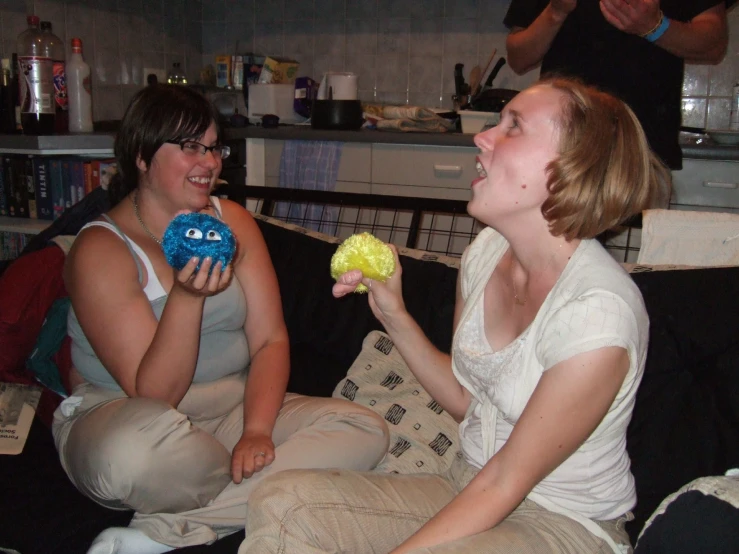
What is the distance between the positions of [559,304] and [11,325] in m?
1.29

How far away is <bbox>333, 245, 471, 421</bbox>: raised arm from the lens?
128 centimetres

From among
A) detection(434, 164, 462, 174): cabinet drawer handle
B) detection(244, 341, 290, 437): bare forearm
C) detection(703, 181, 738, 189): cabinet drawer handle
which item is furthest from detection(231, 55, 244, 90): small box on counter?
detection(244, 341, 290, 437): bare forearm

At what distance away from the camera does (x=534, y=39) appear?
2.22m

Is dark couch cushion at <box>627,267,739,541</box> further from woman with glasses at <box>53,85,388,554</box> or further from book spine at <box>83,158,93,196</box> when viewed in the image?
book spine at <box>83,158,93,196</box>

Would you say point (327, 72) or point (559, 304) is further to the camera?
point (327, 72)

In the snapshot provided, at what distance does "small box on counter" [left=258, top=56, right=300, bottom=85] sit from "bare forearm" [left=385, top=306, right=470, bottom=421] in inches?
118

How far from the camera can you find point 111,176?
1729mm

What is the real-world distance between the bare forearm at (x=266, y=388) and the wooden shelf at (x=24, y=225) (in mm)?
1571

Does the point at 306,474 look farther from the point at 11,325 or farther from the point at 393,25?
the point at 393,25

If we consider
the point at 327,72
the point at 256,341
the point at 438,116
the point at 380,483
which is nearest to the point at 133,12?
the point at 327,72

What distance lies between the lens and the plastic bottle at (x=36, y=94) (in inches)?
109

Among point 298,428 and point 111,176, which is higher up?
point 111,176

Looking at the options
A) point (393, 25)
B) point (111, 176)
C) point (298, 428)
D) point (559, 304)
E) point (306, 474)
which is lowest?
point (298, 428)

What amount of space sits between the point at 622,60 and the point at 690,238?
0.74m
